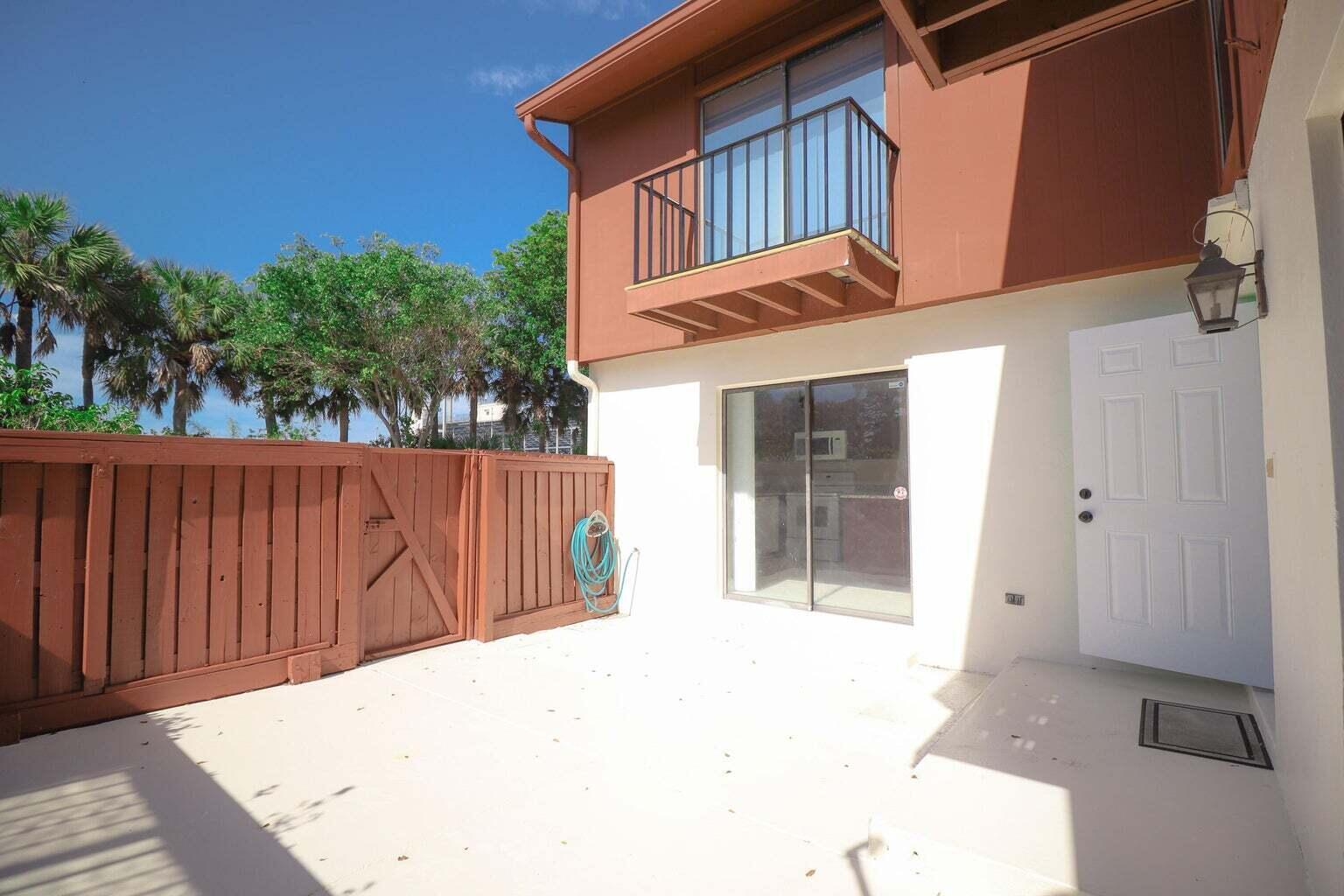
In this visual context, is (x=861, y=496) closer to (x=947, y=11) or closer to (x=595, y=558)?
(x=595, y=558)

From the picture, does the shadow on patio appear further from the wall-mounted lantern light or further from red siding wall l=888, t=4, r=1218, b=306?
red siding wall l=888, t=4, r=1218, b=306

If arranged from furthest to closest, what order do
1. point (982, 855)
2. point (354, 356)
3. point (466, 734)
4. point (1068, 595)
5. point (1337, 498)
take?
point (354, 356) < point (1068, 595) < point (466, 734) < point (982, 855) < point (1337, 498)

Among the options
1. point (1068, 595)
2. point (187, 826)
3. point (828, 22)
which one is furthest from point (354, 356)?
point (1068, 595)

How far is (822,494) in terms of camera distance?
5105 mm

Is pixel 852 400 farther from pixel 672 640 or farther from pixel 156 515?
pixel 156 515

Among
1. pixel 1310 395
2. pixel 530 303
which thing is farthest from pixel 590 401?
pixel 530 303

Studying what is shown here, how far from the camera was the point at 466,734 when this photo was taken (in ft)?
10.3

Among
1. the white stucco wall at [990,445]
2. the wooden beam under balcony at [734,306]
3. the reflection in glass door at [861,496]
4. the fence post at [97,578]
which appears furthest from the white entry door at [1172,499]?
the fence post at [97,578]

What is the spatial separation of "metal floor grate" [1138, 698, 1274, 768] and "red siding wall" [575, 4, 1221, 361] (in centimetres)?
242

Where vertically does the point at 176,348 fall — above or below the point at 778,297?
above

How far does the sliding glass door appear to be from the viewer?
4.75m

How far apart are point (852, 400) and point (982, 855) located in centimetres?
356

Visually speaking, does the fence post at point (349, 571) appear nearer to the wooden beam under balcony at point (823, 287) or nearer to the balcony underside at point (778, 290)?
the balcony underside at point (778, 290)

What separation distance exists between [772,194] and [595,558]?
3730mm
